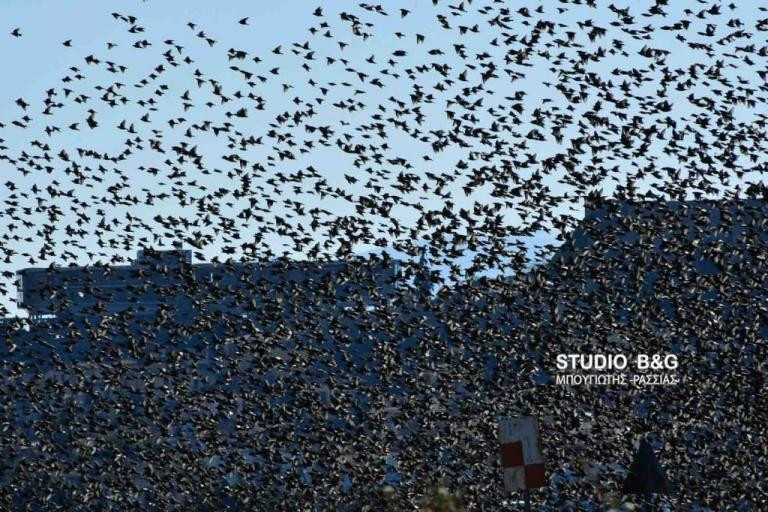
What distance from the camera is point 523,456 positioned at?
14766mm

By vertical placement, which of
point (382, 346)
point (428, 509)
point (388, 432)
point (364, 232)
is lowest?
point (428, 509)

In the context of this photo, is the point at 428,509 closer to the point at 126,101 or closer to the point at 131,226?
the point at 126,101

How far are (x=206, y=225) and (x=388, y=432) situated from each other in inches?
303

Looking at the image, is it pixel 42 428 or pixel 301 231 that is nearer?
pixel 301 231

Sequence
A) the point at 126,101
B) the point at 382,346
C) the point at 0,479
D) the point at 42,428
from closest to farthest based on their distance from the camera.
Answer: the point at 126,101
the point at 382,346
the point at 42,428
the point at 0,479

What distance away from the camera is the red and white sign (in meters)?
14.7

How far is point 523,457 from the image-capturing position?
14.8 m

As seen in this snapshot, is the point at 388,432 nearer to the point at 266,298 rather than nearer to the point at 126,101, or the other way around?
the point at 266,298

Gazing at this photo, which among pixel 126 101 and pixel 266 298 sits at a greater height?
pixel 126 101

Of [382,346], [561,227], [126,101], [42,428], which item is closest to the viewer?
[126,101]

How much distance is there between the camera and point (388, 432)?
142ft

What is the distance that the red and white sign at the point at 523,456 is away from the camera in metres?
14.7

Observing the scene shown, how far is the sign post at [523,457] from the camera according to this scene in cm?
1473

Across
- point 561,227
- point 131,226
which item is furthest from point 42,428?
point 561,227
